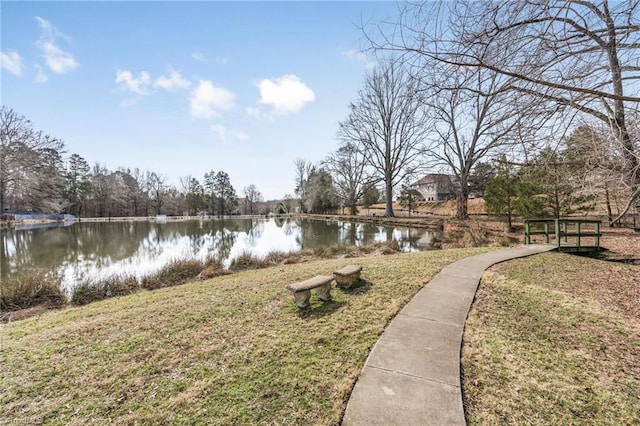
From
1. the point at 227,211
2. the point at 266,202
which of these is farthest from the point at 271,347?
the point at 266,202

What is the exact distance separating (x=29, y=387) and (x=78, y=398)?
597mm

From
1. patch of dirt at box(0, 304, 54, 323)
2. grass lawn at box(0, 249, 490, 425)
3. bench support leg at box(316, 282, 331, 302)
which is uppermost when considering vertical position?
bench support leg at box(316, 282, 331, 302)

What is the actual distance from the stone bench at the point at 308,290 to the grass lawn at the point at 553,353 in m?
1.91

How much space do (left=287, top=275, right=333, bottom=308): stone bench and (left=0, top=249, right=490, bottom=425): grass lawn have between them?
147 millimetres

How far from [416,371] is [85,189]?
6087 cm

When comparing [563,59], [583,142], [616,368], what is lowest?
[616,368]

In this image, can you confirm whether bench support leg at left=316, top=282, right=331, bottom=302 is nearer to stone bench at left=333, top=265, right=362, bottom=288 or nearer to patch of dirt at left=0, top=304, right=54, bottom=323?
stone bench at left=333, top=265, right=362, bottom=288

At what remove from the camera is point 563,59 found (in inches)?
118

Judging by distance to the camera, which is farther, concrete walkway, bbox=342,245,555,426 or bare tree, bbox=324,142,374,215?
bare tree, bbox=324,142,374,215

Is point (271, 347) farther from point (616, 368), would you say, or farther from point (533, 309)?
point (533, 309)

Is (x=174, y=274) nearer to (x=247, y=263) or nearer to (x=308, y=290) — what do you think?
(x=247, y=263)

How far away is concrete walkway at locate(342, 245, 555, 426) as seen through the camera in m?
1.98

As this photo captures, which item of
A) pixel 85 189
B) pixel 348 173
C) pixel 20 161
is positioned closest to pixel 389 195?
pixel 348 173

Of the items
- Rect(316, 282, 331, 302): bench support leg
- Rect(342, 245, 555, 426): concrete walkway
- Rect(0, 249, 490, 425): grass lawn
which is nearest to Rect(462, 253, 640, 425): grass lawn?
Rect(342, 245, 555, 426): concrete walkway
